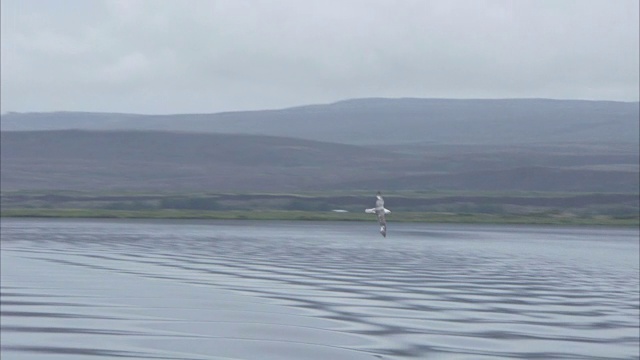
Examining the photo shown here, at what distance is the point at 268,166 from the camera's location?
7950 centimetres

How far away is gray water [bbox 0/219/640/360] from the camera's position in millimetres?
13266

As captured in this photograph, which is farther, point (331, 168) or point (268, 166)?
point (268, 166)

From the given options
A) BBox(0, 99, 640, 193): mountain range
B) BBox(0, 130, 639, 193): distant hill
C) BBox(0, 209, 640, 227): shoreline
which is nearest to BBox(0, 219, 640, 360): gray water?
BBox(0, 209, 640, 227): shoreline

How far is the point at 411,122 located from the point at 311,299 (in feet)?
409

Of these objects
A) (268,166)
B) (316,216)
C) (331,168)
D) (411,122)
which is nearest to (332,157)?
(331,168)

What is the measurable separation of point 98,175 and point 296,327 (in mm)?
59573

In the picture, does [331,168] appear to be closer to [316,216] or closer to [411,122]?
[316,216]

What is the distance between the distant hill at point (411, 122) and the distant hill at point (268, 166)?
26.3 metres

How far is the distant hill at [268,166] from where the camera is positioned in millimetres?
66000

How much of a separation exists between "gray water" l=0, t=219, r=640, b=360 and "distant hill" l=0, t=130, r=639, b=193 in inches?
1396

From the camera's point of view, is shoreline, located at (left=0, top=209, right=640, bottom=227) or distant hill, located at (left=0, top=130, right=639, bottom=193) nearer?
shoreline, located at (left=0, top=209, right=640, bottom=227)

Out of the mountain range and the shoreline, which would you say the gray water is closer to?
the shoreline

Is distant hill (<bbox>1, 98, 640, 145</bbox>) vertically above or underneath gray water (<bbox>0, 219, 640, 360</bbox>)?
above

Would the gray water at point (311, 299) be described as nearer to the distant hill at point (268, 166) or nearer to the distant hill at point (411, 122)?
the distant hill at point (268, 166)
